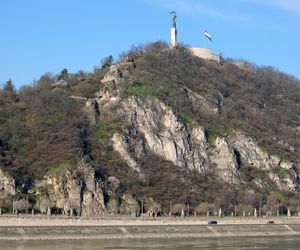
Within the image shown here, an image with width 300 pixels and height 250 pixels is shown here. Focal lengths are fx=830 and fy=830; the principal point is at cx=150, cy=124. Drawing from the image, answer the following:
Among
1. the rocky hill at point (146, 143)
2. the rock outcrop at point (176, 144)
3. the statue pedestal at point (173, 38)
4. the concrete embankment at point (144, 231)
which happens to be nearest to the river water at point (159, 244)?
the concrete embankment at point (144, 231)

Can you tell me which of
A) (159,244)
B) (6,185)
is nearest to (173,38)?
(6,185)

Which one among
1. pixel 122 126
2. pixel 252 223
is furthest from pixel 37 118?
pixel 252 223

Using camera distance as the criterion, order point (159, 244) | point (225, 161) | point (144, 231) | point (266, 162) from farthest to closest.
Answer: point (266, 162) → point (225, 161) → point (144, 231) → point (159, 244)

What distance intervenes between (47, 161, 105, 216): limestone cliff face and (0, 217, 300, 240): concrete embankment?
1224 centimetres

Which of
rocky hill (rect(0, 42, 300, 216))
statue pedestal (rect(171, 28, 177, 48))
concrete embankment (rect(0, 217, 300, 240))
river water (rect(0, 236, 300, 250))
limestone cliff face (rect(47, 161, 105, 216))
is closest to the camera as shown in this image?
river water (rect(0, 236, 300, 250))

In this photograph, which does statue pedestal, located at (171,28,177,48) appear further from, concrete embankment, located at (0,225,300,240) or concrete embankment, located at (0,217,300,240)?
concrete embankment, located at (0,225,300,240)

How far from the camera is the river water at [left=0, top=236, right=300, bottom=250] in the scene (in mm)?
82688

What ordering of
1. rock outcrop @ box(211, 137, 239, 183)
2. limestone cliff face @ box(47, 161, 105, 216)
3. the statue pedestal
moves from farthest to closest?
1. the statue pedestal
2. rock outcrop @ box(211, 137, 239, 183)
3. limestone cliff face @ box(47, 161, 105, 216)

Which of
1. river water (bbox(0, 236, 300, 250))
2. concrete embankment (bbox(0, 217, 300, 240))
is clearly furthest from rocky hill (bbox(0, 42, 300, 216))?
river water (bbox(0, 236, 300, 250))

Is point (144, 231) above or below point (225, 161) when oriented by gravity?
below

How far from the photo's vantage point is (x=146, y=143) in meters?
147

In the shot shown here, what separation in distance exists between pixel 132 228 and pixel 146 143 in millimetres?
46368

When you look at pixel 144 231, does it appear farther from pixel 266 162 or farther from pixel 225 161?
pixel 266 162

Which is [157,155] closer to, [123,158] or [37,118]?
[123,158]
